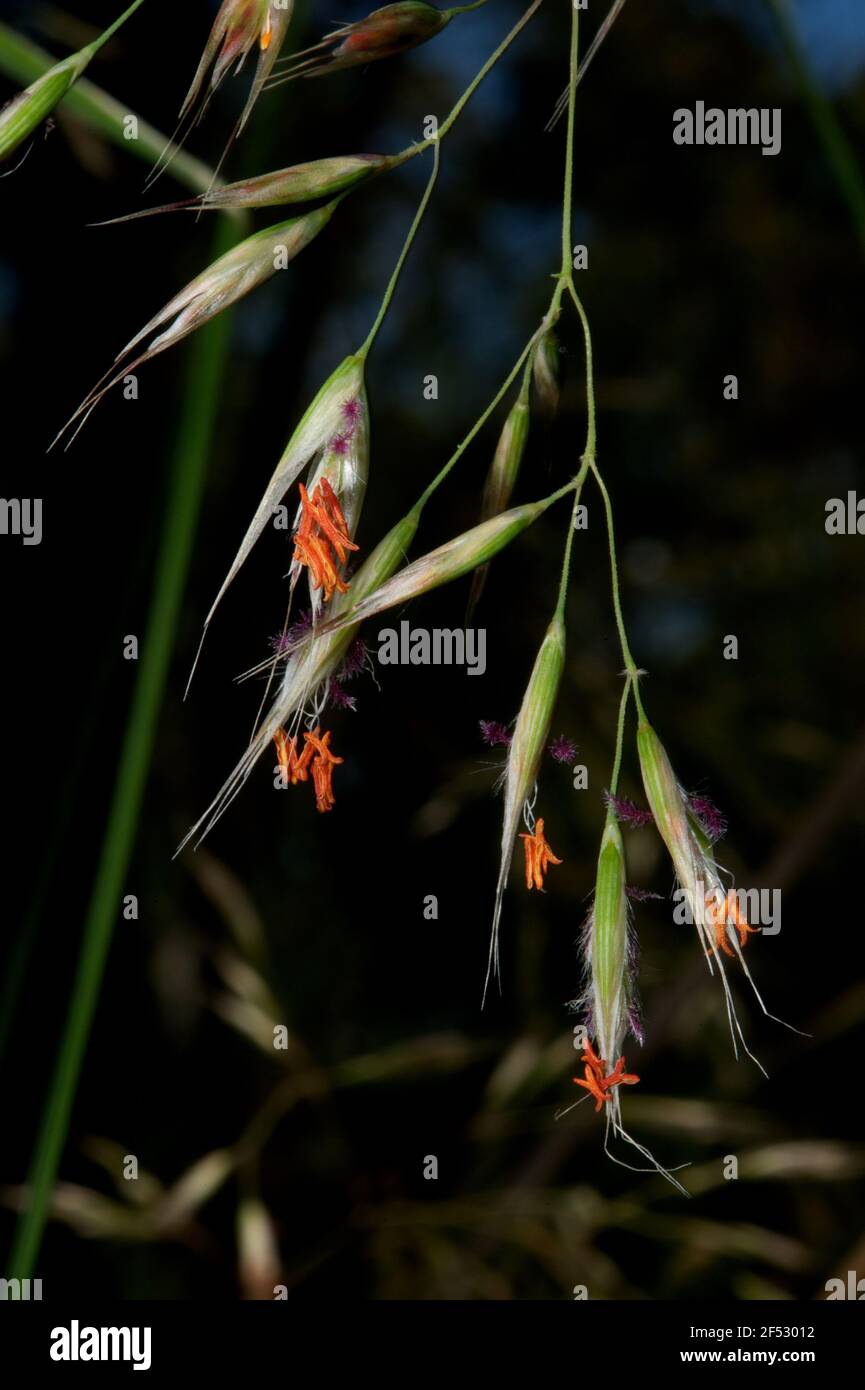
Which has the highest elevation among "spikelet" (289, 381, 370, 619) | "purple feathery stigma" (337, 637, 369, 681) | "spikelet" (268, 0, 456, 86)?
"spikelet" (268, 0, 456, 86)

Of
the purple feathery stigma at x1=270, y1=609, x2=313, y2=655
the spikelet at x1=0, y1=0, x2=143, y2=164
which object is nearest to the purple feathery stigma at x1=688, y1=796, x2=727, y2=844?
the purple feathery stigma at x1=270, y1=609, x2=313, y2=655

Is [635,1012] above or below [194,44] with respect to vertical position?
below

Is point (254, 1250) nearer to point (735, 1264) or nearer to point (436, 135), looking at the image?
point (735, 1264)

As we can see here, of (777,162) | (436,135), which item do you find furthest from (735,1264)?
(777,162)

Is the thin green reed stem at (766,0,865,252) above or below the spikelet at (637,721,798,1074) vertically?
above

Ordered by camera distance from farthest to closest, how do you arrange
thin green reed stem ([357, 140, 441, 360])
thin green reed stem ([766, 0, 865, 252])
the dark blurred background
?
the dark blurred background < thin green reed stem ([766, 0, 865, 252]) < thin green reed stem ([357, 140, 441, 360])

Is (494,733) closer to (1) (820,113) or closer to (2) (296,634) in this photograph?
(2) (296,634)

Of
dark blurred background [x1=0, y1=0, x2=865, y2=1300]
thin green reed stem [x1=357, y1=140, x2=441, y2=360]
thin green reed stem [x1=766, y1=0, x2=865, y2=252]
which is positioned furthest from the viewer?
dark blurred background [x1=0, y1=0, x2=865, y2=1300]

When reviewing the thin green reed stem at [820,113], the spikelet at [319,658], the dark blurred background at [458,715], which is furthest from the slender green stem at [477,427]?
the dark blurred background at [458,715]

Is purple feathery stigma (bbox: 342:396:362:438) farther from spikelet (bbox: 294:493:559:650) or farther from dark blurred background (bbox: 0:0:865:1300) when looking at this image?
dark blurred background (bbox: 0:0:865:1300)
